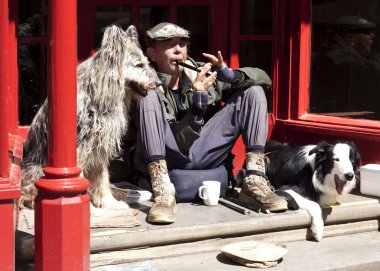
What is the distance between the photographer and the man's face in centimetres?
504

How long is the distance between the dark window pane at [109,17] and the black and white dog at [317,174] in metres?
1.76

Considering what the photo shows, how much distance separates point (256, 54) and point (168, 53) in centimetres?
140

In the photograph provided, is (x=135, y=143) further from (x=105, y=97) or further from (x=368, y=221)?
(x=368, y=221)

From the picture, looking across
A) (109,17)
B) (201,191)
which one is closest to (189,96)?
(201,191)

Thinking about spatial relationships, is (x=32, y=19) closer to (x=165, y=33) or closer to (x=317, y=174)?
(x=165, y=33)

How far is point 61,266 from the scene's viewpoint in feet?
12.2

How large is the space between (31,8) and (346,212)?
2942 millimetres

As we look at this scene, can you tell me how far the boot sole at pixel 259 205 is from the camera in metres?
4.81

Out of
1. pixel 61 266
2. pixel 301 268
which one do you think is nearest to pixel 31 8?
pixel 61 266

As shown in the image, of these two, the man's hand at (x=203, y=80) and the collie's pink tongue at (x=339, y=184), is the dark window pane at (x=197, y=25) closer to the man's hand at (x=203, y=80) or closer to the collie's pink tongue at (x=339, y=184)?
the man's hand at (x=203, y=80)

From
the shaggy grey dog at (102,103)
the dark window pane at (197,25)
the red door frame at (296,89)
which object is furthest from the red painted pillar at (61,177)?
the red door frame at (296,89)

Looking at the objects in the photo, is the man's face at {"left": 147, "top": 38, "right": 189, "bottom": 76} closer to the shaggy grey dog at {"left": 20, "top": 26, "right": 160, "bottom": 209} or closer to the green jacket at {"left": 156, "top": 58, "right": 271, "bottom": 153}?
the green jacket at {"left": 156, "top": 58, "right": 271, "bottom": 153}

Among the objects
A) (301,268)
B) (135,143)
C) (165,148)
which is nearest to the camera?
(301,268)

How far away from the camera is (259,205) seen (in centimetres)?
490
